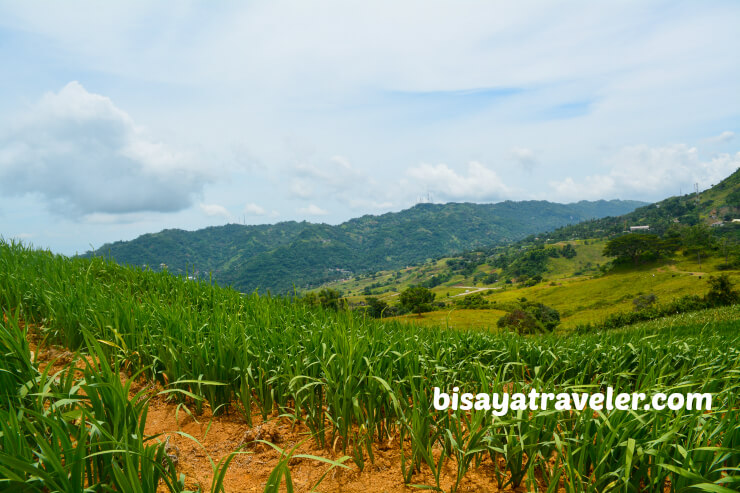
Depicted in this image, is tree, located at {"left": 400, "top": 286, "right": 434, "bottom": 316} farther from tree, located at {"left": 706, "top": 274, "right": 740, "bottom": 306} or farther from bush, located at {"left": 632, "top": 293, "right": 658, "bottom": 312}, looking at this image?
tree, located at {"left": 706, "top": 274, "right": 740, "bottom": 306}

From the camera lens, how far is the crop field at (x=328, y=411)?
185 centimetres

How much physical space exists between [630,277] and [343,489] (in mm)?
123885

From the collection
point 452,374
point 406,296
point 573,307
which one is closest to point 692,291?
point 573,307

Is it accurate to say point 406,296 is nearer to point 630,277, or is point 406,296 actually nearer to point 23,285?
point 630,277

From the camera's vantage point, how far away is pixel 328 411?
114 inches

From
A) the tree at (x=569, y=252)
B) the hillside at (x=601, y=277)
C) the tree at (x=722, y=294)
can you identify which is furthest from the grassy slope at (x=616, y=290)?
the tree at (x=569, y=252)

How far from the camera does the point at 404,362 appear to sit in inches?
132

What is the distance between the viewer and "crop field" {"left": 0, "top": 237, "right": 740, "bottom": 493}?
6.07 feet

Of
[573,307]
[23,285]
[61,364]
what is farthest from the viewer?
[573,307]

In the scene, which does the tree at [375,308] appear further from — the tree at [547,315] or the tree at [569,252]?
the tree at [569,252]

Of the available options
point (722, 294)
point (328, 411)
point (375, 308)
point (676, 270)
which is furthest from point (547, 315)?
point (328, 411)

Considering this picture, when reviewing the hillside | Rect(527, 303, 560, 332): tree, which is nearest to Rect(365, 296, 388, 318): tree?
the hillside

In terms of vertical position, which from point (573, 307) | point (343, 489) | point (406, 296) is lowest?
point (573, 307)

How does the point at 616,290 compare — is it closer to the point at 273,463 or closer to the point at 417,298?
the point at 417,298
